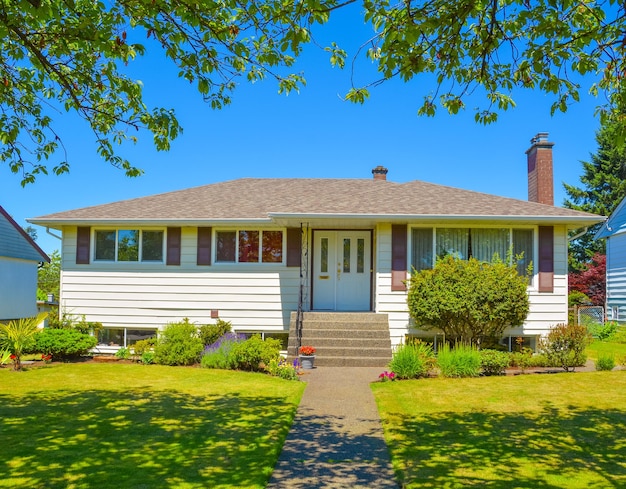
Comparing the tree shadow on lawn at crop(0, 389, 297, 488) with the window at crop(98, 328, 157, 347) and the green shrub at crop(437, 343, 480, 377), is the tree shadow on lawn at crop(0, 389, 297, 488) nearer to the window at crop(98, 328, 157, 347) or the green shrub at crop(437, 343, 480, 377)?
the green shrub at crop(437, 343, 480, 377)

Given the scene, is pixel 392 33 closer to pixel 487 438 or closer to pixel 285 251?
pixel 487 438

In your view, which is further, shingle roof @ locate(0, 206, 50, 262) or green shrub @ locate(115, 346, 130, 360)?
shingle roof @ locate(0, 206, 50, 262)

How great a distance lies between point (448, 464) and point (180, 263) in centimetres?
1100

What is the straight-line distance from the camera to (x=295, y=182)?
62.5 ft

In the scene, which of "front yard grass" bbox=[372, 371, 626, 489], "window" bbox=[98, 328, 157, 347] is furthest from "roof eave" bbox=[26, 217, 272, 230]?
"front yard grass" bbox=[372, 371, 626, 489]

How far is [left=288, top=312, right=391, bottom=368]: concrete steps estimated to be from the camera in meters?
12.3

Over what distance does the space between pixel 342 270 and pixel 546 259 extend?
18.7 feet

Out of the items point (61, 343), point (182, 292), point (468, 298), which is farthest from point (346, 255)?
point (61, 343)

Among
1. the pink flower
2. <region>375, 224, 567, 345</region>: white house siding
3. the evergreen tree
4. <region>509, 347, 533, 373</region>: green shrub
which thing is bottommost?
<region>509, 347, 533, 373</region>: green shrub

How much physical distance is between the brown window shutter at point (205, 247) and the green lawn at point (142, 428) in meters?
4.42

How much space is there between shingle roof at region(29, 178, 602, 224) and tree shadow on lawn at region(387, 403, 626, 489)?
6.78m

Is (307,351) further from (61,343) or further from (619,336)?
(619,336)

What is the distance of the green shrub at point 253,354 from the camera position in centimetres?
1141

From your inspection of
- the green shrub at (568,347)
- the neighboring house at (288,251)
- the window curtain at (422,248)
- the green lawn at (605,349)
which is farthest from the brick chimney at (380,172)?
the green shrub at (568,347)
